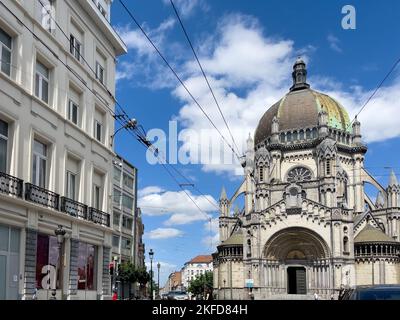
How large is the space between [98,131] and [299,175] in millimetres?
59383

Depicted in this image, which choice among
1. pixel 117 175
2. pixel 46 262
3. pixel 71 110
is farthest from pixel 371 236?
pixel 46 262

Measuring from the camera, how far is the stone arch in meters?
69.5

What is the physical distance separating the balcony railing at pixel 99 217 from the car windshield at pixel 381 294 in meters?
14.5

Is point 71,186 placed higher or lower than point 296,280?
higher

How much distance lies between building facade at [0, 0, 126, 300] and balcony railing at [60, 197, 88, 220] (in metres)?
0.05

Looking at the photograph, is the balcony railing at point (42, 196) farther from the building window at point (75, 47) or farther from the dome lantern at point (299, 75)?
the dome lantern at point (299, 75)

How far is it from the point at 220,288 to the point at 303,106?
102 ft

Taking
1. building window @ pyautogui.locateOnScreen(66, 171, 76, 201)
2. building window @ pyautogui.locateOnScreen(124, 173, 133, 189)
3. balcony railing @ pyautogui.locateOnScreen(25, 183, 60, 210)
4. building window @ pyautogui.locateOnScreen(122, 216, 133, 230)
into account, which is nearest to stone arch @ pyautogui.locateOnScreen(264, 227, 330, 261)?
building window @ pyautogui.locateOnScreen(122, 216, 133, 230)

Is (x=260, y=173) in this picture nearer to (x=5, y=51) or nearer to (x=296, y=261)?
(x=296, y=261)

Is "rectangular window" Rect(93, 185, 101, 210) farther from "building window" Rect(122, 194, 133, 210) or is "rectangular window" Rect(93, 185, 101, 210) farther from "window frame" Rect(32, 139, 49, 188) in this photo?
"building window" Rect(122, 194, 133, 210)

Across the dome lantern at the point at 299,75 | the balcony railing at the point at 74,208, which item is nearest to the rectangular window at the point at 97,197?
the balcony railing at the point at 74,208

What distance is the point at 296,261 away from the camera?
238 feet

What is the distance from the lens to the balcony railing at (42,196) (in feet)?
53.8

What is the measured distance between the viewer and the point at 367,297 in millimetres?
8383
